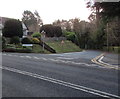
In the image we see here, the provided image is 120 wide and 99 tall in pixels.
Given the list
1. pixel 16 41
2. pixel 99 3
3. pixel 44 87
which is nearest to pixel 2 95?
pixel 44 87

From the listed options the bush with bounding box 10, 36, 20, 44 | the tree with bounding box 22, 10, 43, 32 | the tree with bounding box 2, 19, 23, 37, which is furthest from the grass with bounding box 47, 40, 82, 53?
the tree with bounding box 22, 10, 43, 32

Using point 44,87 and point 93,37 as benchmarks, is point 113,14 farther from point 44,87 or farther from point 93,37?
point 93,37

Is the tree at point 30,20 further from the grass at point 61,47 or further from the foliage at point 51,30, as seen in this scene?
the grass at point 61,47

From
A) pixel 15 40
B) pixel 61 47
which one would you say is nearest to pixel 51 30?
pixel 61 47

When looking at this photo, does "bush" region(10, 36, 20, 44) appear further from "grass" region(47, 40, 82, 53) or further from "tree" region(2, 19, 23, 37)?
"grass" region(47, 40, 82, 53)

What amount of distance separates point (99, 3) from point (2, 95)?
9.96m

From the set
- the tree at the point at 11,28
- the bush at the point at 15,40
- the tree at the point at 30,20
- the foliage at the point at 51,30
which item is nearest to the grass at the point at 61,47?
the bush at the point at 15,40

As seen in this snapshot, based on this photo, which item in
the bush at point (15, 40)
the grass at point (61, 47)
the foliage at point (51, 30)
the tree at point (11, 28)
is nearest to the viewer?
the bush at point (15, 40)

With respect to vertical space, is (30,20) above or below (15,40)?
above

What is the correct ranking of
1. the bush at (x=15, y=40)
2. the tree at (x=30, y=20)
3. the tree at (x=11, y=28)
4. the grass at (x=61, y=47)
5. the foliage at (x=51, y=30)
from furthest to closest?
the tree at (x=30, y=20) → the foliage at (x=51, y=30) → the grass at (x=61, y=47) → the tree at (x=11, y=28) → the bush at (x=15, y=40)

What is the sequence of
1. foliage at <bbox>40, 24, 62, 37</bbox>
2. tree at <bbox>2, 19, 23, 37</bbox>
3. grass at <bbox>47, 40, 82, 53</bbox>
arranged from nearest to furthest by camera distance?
1. tree at <bbox>2, 19, 23, 37</bbox>
2. grass at <bbox>47, 40, 82, 53</bbox>
3. foliage at <bbox>40, 24, 62, 37</bbox>

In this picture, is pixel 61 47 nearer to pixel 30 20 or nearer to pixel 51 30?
pixel 51 30

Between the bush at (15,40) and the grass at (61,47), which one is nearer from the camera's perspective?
the bush at (15,40)

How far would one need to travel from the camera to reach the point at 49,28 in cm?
5525
